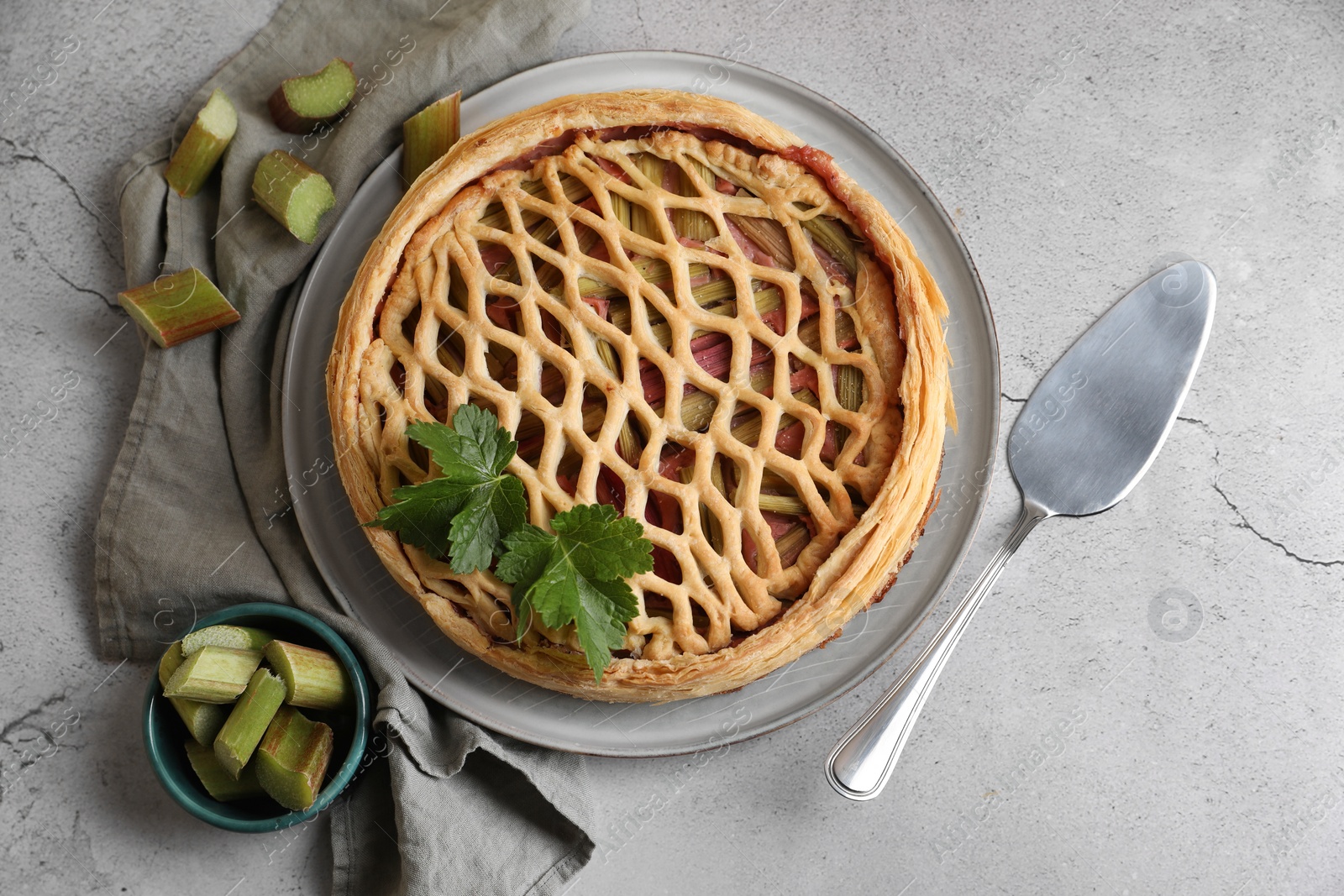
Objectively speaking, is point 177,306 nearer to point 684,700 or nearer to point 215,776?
point 215,776

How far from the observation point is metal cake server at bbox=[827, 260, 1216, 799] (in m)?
1.69

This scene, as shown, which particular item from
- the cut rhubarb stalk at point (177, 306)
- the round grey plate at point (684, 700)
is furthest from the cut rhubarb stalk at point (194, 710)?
the cut rhubarb stalk at point (177, 306)

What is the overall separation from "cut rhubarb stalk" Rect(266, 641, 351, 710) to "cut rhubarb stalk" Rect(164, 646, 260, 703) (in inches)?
1.9

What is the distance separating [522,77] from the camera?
5.50 ft

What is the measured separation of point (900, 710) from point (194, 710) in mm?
1295

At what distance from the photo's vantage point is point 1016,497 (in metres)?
1.74

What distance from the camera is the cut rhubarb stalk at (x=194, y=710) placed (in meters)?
1.47

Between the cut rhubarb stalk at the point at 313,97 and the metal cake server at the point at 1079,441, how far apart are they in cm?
152

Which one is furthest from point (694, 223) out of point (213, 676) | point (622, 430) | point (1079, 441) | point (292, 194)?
point (213, 676)

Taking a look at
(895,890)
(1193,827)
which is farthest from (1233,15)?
(895,890)

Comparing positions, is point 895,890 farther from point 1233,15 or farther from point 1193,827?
point 1233,15

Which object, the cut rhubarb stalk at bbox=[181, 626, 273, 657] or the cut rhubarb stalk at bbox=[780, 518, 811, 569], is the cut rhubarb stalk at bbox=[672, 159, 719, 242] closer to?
the cut rhubarb stalk at bbox=[780, 518, 811, 569]

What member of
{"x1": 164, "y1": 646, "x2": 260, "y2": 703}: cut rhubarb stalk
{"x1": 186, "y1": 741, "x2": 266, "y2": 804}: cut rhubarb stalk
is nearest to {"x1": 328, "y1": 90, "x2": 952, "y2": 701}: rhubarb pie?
{"x1": 164, "y1": 646, "x2": 260, "y2": 703}: cut rhubarb stalk

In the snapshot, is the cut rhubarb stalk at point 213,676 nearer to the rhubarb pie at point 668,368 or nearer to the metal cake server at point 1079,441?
the rhubarb pie at point 668,368
